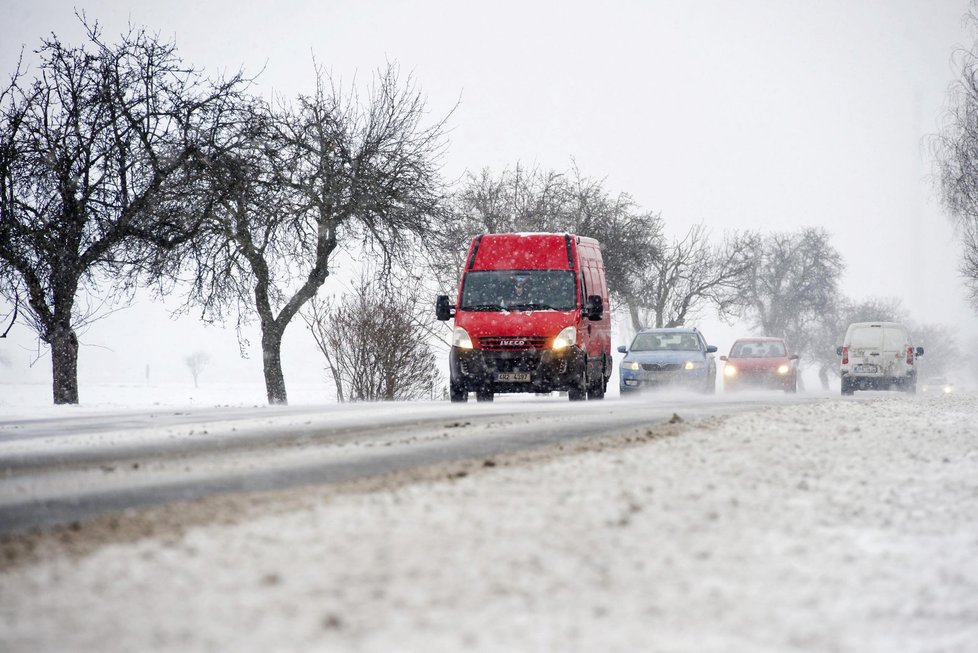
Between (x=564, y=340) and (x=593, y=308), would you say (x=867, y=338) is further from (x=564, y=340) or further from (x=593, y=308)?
(x=564, y=340)

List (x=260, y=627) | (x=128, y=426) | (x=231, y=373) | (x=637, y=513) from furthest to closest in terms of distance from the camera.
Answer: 1. (x=231, y=373)
2. (x=128, y=426)
3. (x=637, y=513)
4. (x=260, y=627)

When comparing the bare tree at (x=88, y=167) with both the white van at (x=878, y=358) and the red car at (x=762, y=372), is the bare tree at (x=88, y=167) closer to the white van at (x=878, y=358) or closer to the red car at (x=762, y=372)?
the red car at (x=762, y=372)

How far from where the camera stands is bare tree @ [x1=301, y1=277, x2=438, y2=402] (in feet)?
84.2

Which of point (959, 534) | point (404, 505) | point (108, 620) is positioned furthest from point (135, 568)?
point (959, 534)

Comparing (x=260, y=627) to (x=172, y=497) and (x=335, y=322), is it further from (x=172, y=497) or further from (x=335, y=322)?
(x=335, y=322)

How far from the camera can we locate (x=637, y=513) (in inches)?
189

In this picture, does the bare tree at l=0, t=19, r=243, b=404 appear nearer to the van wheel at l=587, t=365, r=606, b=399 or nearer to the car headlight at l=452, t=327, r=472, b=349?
the car headlight at l=452, t=327, r=472, b=349

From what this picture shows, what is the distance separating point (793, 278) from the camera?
263ft

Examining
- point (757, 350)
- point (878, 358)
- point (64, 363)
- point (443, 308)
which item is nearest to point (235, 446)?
point (443, 308)

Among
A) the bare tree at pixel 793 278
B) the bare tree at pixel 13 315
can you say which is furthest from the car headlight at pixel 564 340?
the bare tree at pixel 793 278

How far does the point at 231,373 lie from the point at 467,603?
513ft

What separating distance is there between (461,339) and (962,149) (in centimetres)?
2186

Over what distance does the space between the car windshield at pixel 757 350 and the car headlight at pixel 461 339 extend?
15.2 m

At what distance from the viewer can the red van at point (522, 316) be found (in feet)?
61.1
